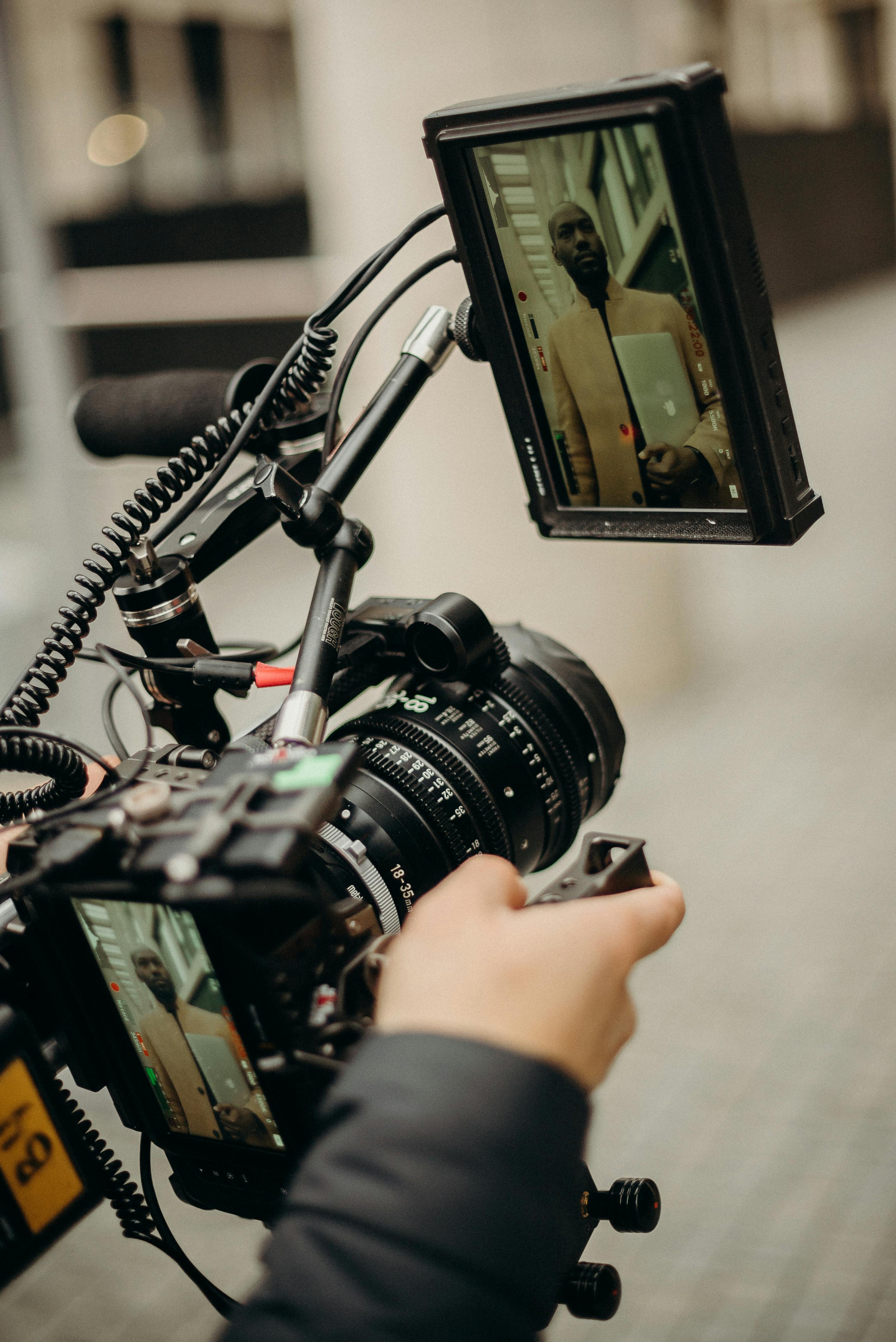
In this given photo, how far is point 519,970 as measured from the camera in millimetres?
476

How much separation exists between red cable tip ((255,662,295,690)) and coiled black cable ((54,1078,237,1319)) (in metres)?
0.25

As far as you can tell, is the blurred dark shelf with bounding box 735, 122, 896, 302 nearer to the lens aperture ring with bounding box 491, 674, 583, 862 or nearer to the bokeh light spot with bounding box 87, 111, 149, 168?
the bokeh light spot with bounding box 87, 111, 149, 168

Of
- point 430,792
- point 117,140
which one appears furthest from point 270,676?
point 117,140

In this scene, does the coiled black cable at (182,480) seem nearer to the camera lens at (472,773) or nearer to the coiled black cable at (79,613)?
the coiled black cable at (79,613)

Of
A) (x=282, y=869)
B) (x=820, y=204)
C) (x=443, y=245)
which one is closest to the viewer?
(x=282, y=869)

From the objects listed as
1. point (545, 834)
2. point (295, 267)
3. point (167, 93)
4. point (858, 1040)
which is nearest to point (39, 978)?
point (545, 834)

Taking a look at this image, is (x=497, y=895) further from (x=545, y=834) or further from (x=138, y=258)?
(x=138, y=258)

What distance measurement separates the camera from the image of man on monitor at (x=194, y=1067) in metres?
0.56

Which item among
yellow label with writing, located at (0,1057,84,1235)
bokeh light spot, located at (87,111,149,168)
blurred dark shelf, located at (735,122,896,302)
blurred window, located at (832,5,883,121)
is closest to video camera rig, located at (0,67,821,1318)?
yellow label with writing, located at (0,1057,84,1235)

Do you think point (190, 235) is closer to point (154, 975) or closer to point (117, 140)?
point (117, 140)

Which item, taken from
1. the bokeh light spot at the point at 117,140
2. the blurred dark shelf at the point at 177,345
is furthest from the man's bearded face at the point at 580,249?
the bokeh light spot at the point at 117,140

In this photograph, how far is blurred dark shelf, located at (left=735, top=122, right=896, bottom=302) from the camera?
6.09 metres

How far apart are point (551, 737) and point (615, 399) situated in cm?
23

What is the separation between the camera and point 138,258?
2658 millimetres
